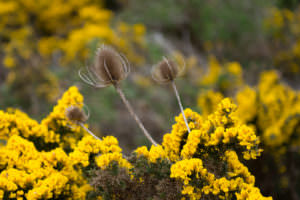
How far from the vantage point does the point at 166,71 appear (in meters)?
2.76

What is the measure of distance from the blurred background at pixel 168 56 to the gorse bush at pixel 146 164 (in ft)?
4.64

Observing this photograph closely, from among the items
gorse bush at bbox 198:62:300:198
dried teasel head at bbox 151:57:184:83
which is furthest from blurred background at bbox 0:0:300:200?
dried teasel head at bbox 151:57:184:83

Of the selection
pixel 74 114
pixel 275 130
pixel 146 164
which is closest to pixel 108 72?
pixel 74 114

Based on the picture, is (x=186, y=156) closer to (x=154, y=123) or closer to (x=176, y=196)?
(x=176, y=196)

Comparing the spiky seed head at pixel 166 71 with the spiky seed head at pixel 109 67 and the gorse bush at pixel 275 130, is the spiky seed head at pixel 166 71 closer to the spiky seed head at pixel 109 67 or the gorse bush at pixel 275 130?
the spiky seed head at pixel 109 67

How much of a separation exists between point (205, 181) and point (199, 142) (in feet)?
1.00

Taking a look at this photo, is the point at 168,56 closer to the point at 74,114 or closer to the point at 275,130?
the point at 275,130

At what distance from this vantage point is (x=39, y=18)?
36.7 feet

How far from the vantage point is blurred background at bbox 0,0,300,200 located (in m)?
5.55

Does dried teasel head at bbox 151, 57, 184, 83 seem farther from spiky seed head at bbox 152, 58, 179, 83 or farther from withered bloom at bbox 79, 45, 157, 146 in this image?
withered bloom at bbox 79, 45, 157, 146

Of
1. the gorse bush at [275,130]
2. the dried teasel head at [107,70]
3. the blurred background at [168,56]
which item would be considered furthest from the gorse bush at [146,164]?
the gorse bush at [275,130]

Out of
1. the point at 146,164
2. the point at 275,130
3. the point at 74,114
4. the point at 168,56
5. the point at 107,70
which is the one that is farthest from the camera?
the point at 168,56

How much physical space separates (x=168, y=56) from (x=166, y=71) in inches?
214

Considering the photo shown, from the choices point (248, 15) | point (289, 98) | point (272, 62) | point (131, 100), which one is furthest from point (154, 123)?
point (248, 15)
